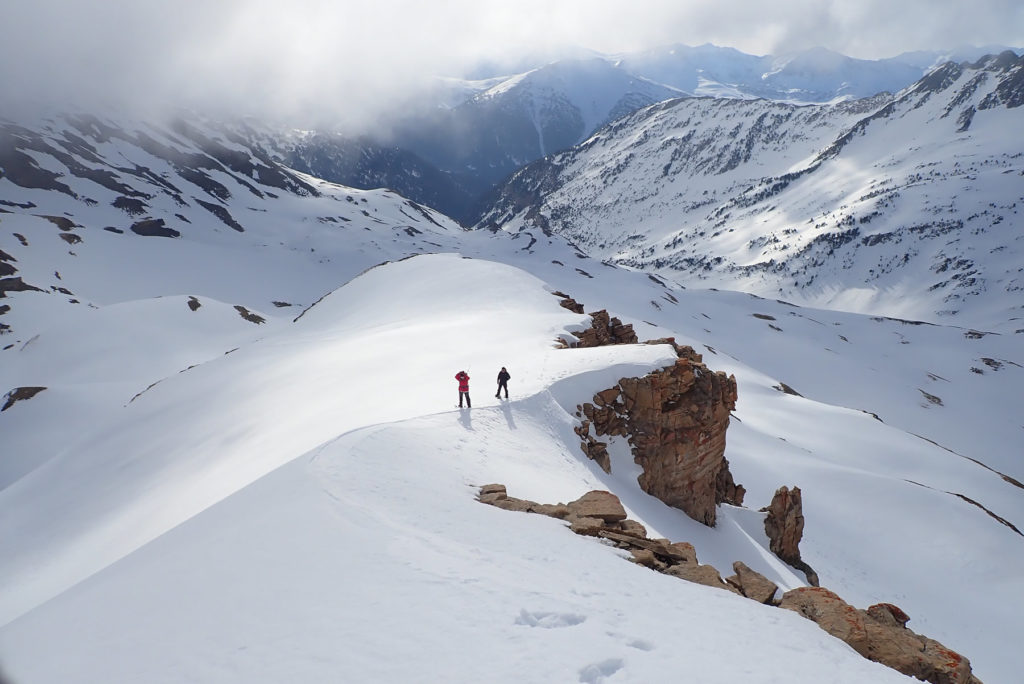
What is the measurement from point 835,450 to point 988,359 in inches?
2828

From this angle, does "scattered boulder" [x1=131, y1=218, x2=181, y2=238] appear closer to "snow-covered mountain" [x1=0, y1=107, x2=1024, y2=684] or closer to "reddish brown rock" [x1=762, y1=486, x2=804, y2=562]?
"snow-covered mountain" [x1=0, y1=107, x2=1024, y2=684]

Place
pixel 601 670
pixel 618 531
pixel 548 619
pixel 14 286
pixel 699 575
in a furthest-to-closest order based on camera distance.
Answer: pixel 14 286 → pixel 618 531 → pixel 699 575 → pixel 548 619 → pixel 601 670

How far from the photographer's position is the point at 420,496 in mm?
11297

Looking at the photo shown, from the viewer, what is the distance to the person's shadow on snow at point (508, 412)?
1831 centimetres

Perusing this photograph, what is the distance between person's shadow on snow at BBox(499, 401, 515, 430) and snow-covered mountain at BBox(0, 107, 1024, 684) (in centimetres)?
11

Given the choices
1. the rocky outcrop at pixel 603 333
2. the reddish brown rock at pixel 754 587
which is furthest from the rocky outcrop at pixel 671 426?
the reddish brown rock at pixel 754 587

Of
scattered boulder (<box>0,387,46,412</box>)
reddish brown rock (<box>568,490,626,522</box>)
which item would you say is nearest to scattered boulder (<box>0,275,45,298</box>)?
scattered boulder (<box>0,387,46,412</box>)

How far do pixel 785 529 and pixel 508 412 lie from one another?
16.1m

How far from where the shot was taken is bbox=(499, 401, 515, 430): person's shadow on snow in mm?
18312

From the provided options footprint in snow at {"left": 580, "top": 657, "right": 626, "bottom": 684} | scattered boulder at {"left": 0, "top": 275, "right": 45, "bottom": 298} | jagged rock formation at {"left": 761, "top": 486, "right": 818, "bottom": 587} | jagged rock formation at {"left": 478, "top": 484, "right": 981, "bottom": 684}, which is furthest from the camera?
scattered boulder at {"left": 0, "top": 275, "right": 45, "bottom": 298}

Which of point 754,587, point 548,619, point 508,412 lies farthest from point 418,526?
point 508,412

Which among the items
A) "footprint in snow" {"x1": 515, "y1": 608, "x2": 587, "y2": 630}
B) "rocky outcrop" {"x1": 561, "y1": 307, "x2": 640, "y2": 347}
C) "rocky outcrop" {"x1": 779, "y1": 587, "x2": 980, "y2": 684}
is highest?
"rocky outcrop" {"x1": 561, "y1": 307, "x2": 640, "y2": 347}

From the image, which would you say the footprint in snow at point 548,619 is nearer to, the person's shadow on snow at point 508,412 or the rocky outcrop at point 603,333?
the person's shadow on snow at point 508,412

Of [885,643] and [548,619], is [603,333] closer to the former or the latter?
[885,643]
